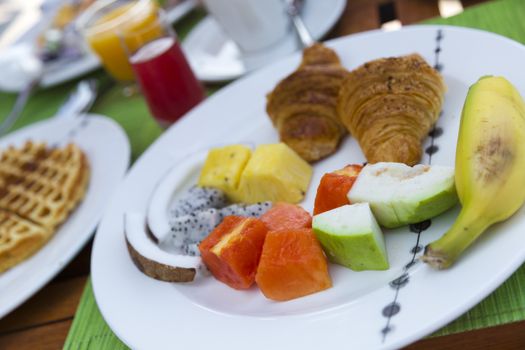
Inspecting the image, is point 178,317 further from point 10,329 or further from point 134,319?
point 10,329

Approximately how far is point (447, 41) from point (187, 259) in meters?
Answer: 0.72

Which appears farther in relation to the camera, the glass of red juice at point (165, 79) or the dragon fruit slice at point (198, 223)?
the glass of red juice at point (165, 79)

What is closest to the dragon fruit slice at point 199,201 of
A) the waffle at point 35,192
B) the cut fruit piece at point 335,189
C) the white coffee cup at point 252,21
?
the cut fruit piece at point 335,189

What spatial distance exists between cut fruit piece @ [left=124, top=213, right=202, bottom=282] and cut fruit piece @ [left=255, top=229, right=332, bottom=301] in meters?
0.16

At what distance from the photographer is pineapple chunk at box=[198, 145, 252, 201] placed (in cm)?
115

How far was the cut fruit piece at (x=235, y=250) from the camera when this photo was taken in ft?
2.93

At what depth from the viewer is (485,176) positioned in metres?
0.72

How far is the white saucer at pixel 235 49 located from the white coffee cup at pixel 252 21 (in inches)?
1.2

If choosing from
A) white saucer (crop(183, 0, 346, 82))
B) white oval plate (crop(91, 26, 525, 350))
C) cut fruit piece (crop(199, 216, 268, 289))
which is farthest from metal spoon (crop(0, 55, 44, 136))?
cut fruit piece (crop(199, 216, 268, 289))

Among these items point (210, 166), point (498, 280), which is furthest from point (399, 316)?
point (210, 166)

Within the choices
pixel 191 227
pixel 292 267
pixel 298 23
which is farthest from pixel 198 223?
pixel 298 23

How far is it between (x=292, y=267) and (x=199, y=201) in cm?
36

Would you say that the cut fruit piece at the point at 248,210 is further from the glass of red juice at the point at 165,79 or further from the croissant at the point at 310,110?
the glass of red juice at the point at 165,79

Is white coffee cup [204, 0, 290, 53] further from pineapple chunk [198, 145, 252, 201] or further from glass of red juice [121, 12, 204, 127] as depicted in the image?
pineapple chunk [198, 145, 252, 201]
